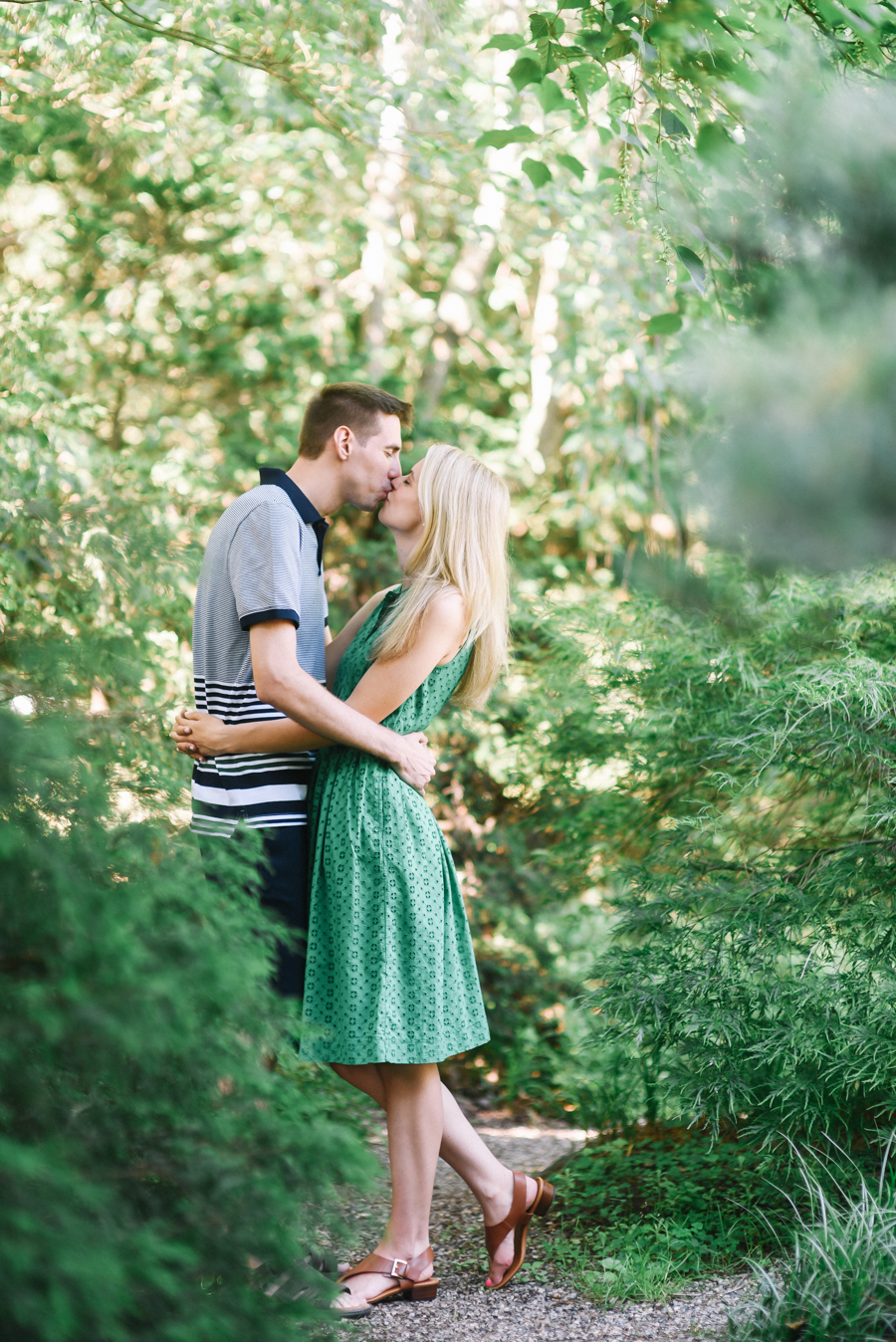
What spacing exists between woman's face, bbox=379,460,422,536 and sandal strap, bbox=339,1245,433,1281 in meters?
1.60

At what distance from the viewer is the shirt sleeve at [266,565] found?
2281 mm

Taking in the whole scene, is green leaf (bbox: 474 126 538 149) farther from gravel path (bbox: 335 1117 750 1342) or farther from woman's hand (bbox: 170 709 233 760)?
gravel path (bbox: 335 1117 750 1342)

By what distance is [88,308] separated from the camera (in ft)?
18.2

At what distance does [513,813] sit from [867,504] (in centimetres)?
303

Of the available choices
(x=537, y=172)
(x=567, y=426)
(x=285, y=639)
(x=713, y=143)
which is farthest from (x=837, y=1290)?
(x=567, y=426)

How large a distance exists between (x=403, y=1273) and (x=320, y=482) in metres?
1.75

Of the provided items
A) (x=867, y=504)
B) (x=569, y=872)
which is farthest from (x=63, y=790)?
(x=569, y=872)

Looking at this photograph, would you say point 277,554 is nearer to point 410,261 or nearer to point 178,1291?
point 178,1291

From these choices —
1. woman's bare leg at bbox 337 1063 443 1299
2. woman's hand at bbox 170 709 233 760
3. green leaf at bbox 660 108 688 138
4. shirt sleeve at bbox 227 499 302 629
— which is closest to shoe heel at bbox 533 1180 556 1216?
woman's bare leg at bbox 337 1063 443 1299

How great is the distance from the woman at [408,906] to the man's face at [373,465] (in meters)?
0.13

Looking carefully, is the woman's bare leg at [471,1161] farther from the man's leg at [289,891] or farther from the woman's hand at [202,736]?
the woman's hand at [202,736]

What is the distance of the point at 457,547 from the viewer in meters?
2.47

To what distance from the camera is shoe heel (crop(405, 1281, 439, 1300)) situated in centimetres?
235

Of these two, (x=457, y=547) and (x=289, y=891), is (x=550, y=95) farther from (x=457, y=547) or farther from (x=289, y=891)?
(x=289, y=891)
